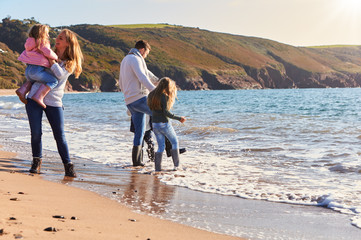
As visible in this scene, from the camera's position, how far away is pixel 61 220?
10.4 ft

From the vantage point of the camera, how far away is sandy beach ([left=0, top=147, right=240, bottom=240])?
2.83 m

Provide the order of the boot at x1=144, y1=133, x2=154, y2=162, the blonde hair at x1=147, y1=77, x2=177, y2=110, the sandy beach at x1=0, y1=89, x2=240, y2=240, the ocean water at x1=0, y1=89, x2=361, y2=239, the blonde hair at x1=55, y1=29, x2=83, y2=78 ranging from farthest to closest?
the boot at x1=144, y1=133, x2=154, y2=162 → the blonde hair at x1=147, y1=77, x2=177, y2=110 → the blonde hair at x1=55, y1=29, x2=83, y2=78 → the ocean water at x1=0, y1=89, x2=361, y2=239 → the sandy beach at x1=0, y1=89, x2=240, y2=240

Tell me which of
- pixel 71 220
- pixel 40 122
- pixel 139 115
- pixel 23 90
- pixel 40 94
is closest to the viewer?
pixel 71 220

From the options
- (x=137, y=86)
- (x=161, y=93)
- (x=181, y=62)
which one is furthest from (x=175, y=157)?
(x=181, y=62)

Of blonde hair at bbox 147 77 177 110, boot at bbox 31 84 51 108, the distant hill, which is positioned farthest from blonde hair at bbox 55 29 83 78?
the distant hill

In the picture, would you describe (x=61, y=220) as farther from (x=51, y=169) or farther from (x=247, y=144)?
(x=247, y=144)

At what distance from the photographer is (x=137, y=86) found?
6.90m

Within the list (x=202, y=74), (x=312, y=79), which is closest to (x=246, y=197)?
(x=202, y=74)

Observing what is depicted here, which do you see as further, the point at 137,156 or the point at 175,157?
the point at 137,156

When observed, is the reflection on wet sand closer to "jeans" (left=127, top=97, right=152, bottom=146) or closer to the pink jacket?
"jeans" (left=127, top=97, right=152, bottom=146)

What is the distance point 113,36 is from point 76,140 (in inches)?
6480

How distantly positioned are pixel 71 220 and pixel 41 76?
8.88 ft

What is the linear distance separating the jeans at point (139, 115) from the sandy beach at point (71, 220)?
245cm

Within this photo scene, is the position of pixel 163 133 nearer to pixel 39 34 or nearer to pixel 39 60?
pixel 39 60
